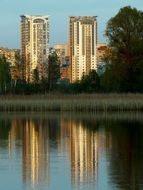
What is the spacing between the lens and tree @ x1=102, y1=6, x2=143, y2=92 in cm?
7019

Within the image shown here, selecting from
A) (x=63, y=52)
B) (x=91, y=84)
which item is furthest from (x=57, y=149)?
(x=63, y=52)

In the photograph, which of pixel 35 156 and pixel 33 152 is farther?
pixel 33 152

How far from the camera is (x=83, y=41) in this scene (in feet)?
479

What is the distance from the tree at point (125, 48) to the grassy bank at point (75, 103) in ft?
48.7

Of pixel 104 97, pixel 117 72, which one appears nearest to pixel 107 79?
pixel 117 72

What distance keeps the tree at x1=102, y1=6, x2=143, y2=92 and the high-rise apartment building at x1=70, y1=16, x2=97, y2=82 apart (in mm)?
67585

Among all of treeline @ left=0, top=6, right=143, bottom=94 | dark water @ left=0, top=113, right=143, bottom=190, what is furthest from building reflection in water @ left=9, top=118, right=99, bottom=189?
treeline @ left=0, top=6, right=143, bottom=94

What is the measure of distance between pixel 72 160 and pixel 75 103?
33871 millimetres

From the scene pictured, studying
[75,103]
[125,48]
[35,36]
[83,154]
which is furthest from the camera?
[35,36]

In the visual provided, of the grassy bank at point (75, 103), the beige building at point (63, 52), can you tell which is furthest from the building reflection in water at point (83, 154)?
the beige building at point (63, 52)

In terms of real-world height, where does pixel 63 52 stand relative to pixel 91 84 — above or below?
above

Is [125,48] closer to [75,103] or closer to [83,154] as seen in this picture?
[75,103]

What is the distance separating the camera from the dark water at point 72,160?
15.8m

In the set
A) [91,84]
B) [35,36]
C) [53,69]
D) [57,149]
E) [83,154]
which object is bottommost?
[91,84]
